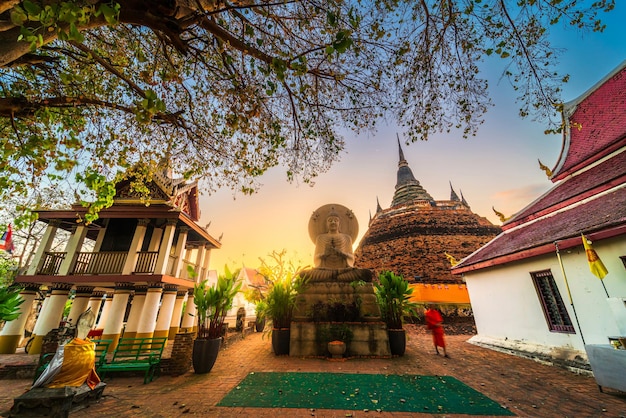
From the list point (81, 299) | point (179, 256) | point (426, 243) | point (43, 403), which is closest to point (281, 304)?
point (43, 403)

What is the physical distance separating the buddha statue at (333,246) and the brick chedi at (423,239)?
984cm

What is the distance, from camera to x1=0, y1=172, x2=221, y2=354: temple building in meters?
9.88

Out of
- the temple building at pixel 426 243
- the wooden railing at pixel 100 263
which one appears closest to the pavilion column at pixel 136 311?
the wooden railing at pixel 100 263

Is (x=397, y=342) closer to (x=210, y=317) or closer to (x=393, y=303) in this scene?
(x=393, y=303)

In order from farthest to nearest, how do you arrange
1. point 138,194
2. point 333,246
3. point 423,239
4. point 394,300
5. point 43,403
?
point 423,239, point 138,194, point 333,246, point 394,300, point 43,403

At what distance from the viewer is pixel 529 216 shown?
28.7ft

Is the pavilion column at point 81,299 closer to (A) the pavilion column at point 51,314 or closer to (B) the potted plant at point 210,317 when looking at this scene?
(A) the pavilion column at point 51,314

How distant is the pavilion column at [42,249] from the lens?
10.3 m

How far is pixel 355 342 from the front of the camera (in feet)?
21.5

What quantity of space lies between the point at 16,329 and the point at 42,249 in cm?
309

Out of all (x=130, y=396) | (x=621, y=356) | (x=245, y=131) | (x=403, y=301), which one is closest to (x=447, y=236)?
(x=403, y=301)

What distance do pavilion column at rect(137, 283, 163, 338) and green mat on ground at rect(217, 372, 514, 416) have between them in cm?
703

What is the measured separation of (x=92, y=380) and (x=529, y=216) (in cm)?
1232

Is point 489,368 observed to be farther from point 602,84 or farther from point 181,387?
point 602,84
